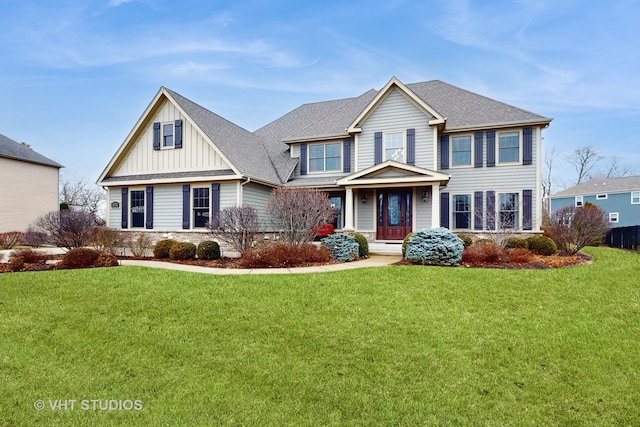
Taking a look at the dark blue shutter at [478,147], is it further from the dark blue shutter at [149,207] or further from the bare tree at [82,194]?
the bare tree at [82,194]

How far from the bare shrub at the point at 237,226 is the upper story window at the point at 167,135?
230 inches

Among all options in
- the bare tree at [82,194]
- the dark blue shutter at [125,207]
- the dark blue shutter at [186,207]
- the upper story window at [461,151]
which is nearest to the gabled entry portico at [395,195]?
the upper story window at [461,151]

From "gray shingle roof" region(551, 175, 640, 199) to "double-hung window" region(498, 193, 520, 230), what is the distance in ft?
88.9

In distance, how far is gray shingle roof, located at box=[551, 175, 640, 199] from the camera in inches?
1294

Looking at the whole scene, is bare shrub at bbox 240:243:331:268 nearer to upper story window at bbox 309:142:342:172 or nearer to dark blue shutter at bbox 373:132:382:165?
dark blue shutter at bbox 373:132:382:165

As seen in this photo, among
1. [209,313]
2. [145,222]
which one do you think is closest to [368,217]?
[145,222]

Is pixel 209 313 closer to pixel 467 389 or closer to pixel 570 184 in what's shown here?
pixel 467 389

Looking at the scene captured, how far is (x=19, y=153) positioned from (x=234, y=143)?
18.5m

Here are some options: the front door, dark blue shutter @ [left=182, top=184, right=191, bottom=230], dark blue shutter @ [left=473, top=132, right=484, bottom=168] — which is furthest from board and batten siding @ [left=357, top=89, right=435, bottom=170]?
dark blue shutter @ [left=182, top=184, right=191, bottom=230]

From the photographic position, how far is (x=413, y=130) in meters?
15.3

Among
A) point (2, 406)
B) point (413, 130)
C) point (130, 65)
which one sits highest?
point (130, 65)

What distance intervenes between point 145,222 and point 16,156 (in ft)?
50.0

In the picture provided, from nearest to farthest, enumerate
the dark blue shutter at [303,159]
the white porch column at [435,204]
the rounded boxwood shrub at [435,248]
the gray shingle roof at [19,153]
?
1. the rounded boxwood shrub at [435,248]
2. the white porch column at [435,204]
3. the dark blue shutter at [303,159]
4. the gray shingle roof at [19,153]

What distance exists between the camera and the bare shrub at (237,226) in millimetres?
11500
